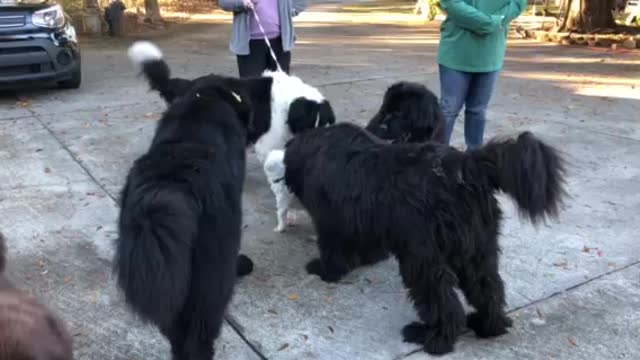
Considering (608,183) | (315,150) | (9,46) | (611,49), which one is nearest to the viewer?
(315,150)

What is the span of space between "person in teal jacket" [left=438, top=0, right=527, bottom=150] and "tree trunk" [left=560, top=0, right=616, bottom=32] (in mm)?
11032

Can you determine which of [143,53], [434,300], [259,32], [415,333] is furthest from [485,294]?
[259,32]

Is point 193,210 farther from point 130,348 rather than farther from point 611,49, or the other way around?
point 611,49

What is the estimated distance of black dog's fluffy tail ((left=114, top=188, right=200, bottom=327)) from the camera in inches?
92.4

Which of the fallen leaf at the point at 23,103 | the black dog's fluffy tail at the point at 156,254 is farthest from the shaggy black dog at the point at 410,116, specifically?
the fallen leaf at the point at 23,103

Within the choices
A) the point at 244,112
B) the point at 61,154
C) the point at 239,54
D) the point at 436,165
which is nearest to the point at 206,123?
the point at 244,112

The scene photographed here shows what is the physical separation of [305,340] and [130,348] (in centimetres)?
90

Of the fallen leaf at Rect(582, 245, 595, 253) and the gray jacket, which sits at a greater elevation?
the gray jacket

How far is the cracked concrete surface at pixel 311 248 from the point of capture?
3.33m

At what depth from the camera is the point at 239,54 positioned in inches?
210

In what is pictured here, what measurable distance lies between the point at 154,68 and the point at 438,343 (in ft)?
8.29

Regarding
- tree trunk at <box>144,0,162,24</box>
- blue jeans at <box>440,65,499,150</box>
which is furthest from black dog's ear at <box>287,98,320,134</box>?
tree trunk at <box>144,0,162,24</box>

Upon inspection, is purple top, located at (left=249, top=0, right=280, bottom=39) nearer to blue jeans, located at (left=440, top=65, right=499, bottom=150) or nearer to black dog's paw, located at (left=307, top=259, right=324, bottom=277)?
blue jeans, located at (left=440, top=65, right=499, bottom=150)

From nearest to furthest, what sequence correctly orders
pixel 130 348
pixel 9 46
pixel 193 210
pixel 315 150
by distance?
pixel 193 210 → pixel 130 348 → pixel 315 150 → pixel 9 46
